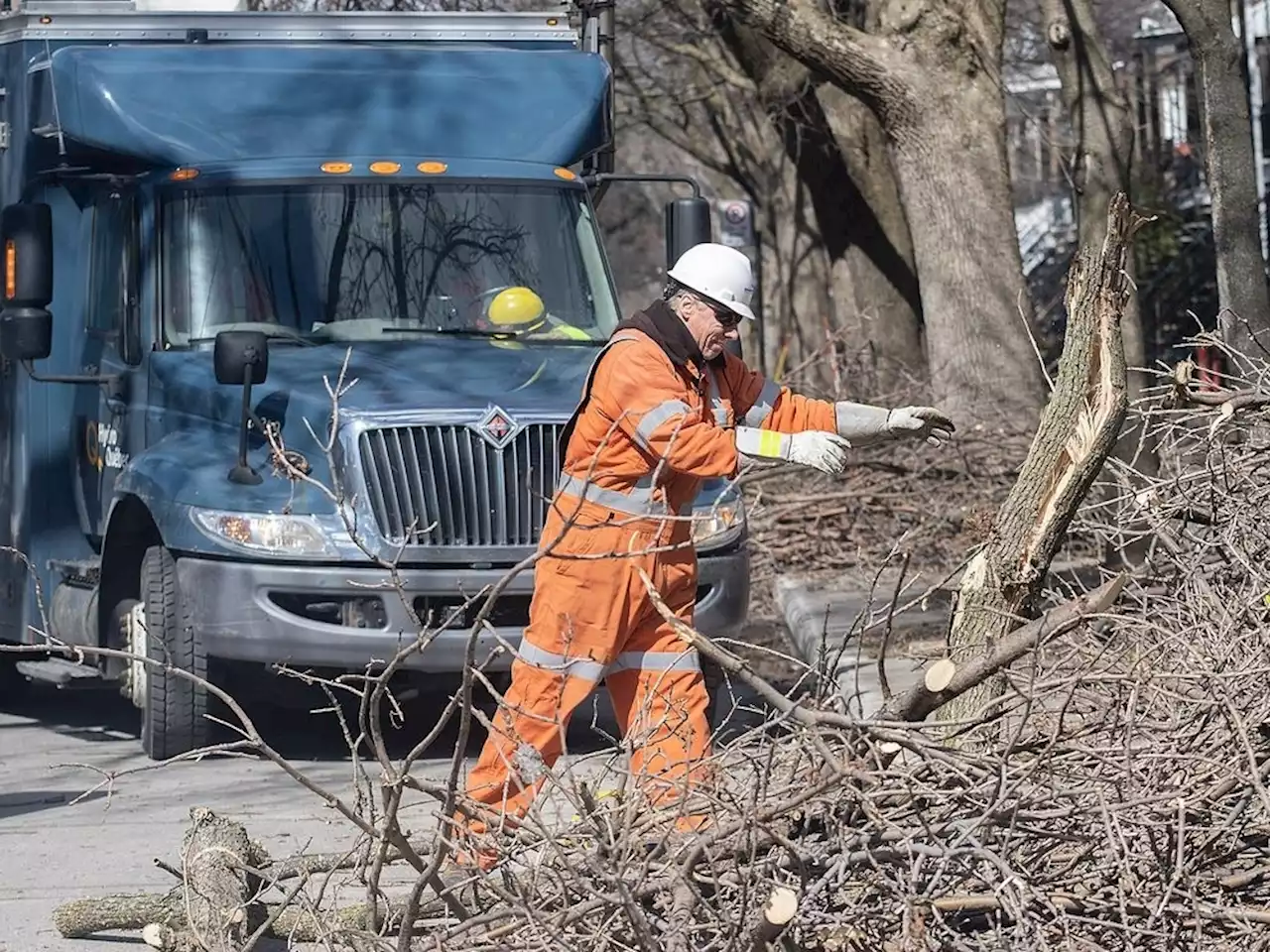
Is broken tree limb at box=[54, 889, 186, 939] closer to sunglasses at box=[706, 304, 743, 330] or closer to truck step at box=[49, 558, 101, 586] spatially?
sunglasses at box=[706, 304, 743, 330]

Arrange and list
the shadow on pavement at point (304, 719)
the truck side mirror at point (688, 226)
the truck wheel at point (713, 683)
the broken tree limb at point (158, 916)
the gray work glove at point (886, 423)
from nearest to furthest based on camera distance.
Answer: the broken tree limb at point (158, 916) < the gray work glove at point (886, 423) < the truck wheel at point (713, 683) < the shadow on pavement at point (304, 719) < the truck side mirror at point (688, 226)

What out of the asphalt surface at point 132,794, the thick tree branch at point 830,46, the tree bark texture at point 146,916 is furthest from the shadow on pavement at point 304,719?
the thick tree branch at point 830,46

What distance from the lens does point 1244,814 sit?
480 cm

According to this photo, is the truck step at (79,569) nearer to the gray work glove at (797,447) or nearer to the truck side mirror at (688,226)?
the truck side mirror at (688,226)

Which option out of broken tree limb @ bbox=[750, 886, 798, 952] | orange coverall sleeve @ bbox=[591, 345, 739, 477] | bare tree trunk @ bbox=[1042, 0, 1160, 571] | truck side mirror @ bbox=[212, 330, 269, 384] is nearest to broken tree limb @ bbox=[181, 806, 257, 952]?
broken tree limb @ bbox=[750, 886, 798, 952]

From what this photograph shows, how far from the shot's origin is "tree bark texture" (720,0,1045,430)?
13.5 m

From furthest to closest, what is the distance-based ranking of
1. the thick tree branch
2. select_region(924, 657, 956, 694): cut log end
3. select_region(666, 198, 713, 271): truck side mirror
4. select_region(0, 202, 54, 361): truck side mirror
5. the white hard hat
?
the thick tree branch, select_region(666, 198, 713, 271): truck side mirror, select_region(0, 202, 54, 361): truck side mirror, the white hard hat, select_region(924, 657, 956, 694): cut log end

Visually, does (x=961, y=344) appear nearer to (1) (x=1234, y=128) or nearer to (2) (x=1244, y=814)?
(1) (x=1234, y=128)

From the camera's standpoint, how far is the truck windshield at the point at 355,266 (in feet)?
29.7

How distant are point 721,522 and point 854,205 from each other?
10239mm

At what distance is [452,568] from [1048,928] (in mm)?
4069

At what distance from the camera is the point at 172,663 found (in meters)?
8.33

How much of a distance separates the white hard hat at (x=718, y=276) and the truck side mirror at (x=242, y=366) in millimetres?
2366

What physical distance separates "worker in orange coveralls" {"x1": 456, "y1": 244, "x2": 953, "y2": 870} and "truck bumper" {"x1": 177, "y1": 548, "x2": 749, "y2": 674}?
1.64 m
